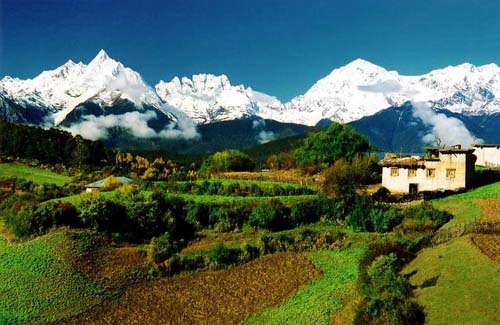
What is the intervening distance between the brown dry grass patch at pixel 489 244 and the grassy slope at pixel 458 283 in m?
0.35

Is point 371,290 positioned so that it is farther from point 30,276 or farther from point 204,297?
point 30,276

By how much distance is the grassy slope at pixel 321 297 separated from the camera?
23.3 meters

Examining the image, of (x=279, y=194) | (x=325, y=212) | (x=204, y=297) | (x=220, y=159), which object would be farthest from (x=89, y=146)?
(x=204, y=297)

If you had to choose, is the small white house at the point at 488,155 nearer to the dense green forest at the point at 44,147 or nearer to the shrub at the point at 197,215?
the shrub at the point at 197,215

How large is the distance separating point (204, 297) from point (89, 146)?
63.9m

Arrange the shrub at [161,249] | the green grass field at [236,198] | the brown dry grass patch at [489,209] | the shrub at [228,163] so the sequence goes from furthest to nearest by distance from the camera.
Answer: the shrub at [228,163], the green grass field at [236,198], the brown dry grass patch at [489,209], the shrub at [161,249]

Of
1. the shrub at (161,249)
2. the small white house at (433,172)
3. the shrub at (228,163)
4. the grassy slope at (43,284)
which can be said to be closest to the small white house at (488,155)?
the small white house at (433,172)

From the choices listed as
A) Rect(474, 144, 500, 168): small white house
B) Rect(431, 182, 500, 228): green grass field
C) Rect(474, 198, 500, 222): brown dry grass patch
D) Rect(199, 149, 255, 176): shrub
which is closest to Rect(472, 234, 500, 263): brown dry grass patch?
Rect(431, 182, 500, 228): green grass field

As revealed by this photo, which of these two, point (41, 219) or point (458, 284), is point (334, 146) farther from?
point (458, 284)

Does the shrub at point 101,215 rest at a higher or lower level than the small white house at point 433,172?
lower

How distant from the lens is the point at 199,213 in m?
36.5

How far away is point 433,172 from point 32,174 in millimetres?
44012

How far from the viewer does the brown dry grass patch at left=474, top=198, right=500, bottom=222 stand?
31391 mm

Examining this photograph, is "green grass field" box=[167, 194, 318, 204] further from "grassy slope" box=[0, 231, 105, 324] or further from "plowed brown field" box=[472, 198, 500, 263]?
"plowed brown field" box=[472, 198, 500, 263]
